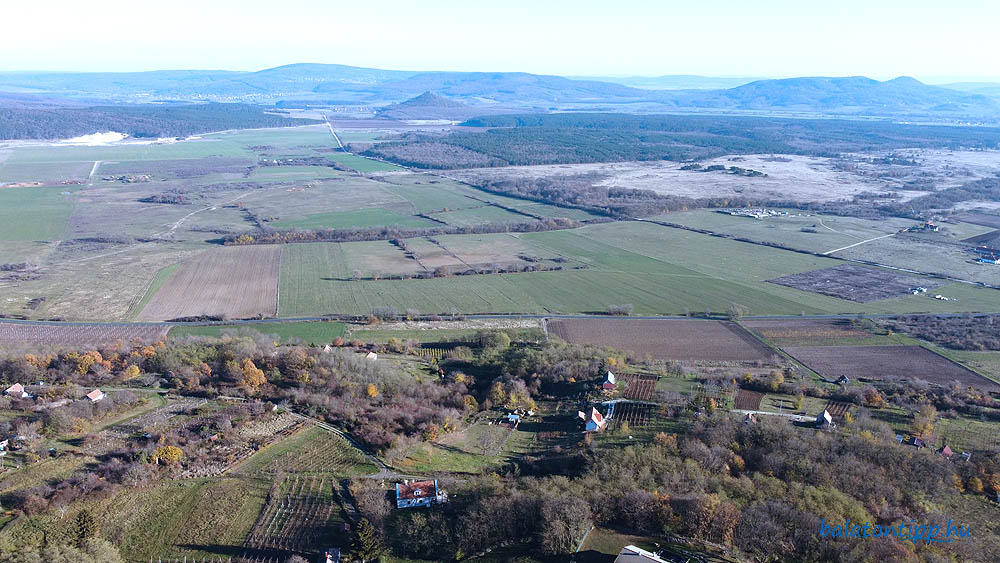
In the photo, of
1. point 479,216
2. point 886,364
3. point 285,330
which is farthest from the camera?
point 479,216

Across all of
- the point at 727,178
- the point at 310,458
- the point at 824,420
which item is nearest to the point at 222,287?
the point at 310,458

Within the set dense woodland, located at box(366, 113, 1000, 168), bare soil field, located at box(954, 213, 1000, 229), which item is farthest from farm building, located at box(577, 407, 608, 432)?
dense woodland, located at box(366, 113, 1000, 168)

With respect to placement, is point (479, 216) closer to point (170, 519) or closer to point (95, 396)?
point (95, 396)

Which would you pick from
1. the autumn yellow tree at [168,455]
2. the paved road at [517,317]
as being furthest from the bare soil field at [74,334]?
the autumn yellow tree at [168,455]

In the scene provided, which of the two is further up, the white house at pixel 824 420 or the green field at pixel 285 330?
the white house at pixel 824 420

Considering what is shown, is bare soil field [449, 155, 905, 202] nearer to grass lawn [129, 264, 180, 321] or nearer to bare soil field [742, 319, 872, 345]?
bare soil field [742, 319, 872, 345]

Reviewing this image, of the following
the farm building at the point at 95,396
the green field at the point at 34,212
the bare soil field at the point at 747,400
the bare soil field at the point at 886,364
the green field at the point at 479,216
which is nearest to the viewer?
the farm building at the point at 95,396

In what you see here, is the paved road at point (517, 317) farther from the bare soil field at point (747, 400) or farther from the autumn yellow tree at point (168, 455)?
the autumn yellow tree at point (168, 455)
